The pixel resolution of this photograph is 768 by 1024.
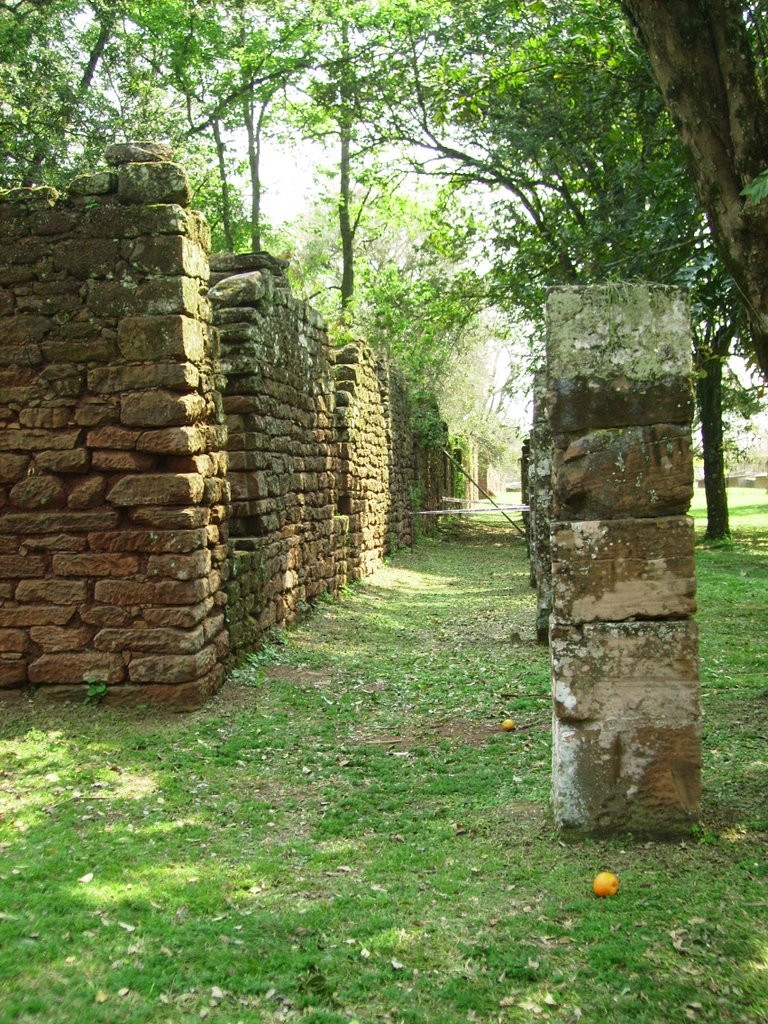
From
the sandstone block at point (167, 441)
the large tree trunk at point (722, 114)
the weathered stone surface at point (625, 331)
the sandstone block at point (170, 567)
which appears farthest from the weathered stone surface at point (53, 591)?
the large tree trunk at point (722, 114)

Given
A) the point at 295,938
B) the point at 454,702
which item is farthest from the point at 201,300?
the point at 295,938

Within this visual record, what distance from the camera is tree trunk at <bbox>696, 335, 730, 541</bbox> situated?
19109mm

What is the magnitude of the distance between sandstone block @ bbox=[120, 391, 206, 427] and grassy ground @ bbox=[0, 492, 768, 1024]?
6.68 feet

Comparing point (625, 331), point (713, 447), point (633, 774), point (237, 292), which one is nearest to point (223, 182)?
point (713, 447)

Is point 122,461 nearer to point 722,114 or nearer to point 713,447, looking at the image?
point 722,114

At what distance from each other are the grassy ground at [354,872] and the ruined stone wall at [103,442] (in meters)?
0.53

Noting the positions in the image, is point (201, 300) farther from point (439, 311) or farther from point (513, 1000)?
point (439, 311)

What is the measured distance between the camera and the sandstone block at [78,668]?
6.66 m

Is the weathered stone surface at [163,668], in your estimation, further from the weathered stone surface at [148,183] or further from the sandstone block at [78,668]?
the weathered stone surface at [148,183]

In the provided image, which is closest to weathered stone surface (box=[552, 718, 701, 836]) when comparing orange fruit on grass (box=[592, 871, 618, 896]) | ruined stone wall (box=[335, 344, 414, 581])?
orange fruit on grass (box=[592, 871, 618, 896])

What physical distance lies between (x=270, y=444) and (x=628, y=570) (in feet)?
18.7

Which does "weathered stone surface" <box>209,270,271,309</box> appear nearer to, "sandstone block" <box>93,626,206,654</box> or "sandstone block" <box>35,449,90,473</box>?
"sandstone block" <box>35,449,90,473</box>

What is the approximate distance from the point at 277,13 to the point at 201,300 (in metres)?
19.3

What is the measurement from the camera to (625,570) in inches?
167
